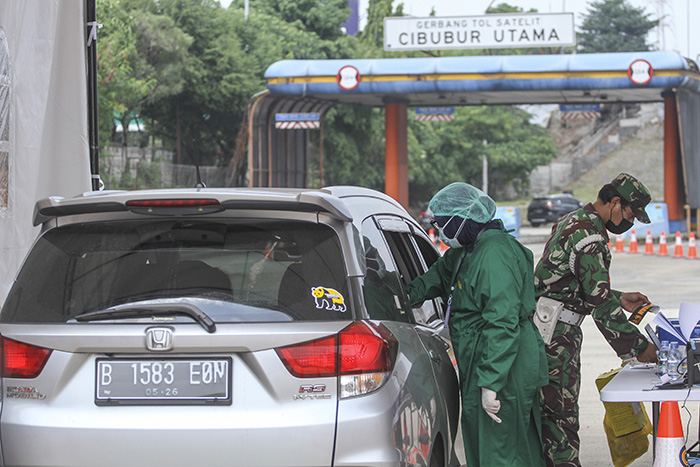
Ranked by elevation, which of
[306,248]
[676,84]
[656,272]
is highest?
[676,84]

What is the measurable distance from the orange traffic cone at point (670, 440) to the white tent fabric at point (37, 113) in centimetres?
400

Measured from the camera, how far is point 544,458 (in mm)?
4801

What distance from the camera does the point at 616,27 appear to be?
280 ft

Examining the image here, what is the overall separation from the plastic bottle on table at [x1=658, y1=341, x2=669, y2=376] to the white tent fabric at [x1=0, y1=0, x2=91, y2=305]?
12.9 feet

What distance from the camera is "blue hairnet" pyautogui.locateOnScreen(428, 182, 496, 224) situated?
425cm

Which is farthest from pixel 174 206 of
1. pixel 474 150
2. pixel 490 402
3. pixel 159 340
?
pixel 474 150

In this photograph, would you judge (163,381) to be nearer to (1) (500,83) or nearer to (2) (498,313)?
(2) (498,313)

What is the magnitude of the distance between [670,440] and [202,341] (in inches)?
86.6

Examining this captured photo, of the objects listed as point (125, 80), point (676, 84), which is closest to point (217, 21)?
point (125, 80)

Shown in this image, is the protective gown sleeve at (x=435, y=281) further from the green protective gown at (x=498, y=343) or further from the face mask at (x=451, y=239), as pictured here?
the green protective gown at (x=498, y=343)

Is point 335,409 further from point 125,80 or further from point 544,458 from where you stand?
point 125,80

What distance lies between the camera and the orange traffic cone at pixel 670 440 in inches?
159

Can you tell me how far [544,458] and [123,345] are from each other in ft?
8.46

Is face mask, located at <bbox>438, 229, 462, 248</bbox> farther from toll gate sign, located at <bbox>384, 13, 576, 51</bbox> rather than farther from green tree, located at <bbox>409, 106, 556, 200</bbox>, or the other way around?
green tree, located at <bbox>409, 106, 556, 200</bbox>
